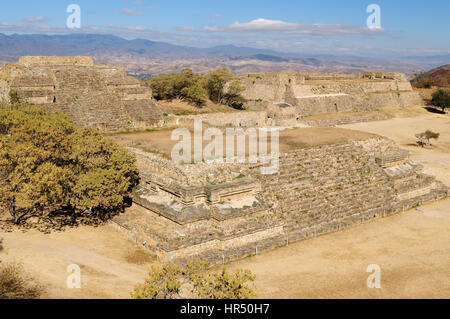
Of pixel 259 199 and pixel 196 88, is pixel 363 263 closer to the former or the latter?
pixel 259 199

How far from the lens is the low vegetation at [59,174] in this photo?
13.9 m

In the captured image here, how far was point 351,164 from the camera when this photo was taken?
63.4ft

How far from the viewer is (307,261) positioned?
526 inches

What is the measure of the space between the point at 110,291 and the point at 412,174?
1645 centimetres

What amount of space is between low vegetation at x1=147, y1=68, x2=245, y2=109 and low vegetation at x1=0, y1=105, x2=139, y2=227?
1430 cm

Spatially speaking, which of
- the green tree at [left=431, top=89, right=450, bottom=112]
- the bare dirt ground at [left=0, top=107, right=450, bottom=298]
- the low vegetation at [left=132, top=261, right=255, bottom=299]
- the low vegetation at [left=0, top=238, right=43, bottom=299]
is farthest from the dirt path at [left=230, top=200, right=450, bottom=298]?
the green tree at [left=431, top=89, right=450, bottom=112]

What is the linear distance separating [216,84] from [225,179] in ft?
68.1

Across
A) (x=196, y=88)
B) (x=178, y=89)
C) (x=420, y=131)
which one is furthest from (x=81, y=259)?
(x=420, y=131)

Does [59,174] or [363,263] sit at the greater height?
[59,174]

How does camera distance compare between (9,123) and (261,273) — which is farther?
(9,123)

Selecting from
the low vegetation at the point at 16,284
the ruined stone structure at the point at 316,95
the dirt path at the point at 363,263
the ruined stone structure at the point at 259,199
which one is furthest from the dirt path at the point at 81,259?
the ruined stone structure at the point at 316,95

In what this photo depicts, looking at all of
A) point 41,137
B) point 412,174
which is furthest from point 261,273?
point 412,174

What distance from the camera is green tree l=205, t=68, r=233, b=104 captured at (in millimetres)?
35031
